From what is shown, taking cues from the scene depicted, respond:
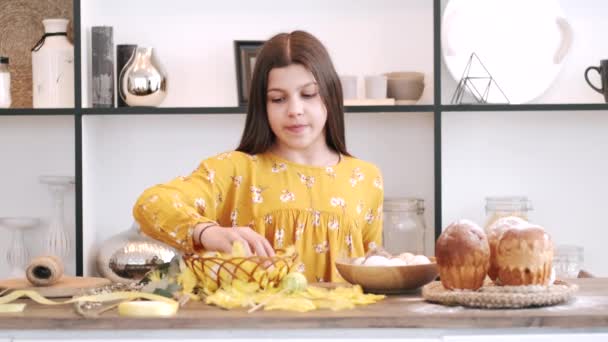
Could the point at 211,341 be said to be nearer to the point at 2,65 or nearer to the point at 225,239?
the point at 225,239

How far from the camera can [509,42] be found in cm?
363

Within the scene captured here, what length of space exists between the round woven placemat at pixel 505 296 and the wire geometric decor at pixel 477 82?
197 cm

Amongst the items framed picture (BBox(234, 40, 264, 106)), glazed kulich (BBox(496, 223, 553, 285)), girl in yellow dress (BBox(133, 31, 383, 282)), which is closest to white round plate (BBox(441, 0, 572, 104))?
framed picture (BBox(234, 40, 264, 106))

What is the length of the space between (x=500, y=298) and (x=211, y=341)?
45 cm

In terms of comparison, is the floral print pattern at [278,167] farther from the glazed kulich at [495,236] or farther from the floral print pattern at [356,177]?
the glazed kulich at [495,236]

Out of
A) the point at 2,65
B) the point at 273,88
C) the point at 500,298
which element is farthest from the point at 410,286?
the point at 2,65

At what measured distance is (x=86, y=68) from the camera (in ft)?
11.4

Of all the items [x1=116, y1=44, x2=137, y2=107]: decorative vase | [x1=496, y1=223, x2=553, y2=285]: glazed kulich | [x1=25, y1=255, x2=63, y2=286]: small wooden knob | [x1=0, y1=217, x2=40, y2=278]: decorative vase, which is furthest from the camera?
[x1=0, y1=217, x2=40, y2=278]: decorative vase

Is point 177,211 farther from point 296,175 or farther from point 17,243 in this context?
point 17,243

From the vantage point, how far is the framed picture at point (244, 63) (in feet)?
11.6

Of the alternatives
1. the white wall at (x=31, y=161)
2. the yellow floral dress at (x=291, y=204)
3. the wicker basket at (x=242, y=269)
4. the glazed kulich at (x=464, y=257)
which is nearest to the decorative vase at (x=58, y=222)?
the white wall at (x=31, y=161)

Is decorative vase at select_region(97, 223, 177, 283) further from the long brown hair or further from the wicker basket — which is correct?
the wicker basket

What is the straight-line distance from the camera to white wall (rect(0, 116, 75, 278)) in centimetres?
378

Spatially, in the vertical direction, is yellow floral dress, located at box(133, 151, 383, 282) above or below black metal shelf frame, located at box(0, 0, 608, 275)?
below
